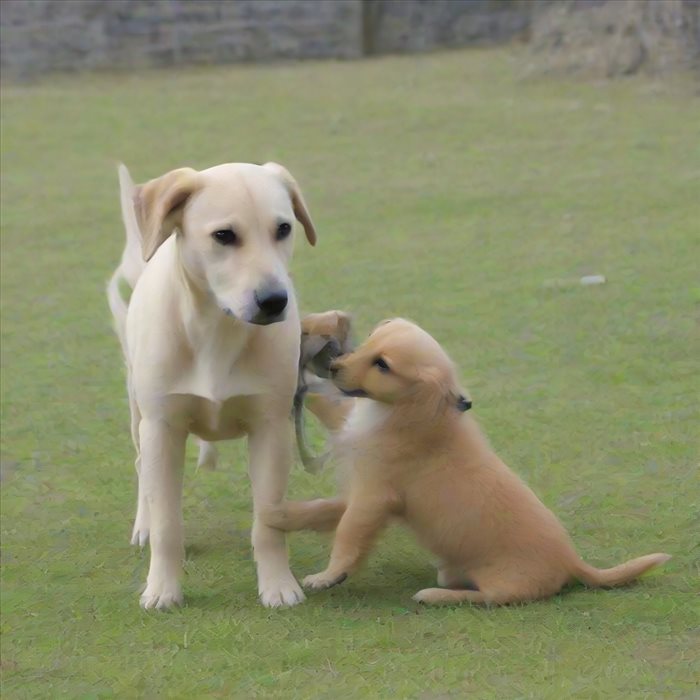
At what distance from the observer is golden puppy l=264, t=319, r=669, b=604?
147 inches

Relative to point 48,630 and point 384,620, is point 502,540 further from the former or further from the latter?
point 48,630

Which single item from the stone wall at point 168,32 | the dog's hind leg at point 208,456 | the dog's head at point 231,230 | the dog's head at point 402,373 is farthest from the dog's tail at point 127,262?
the stone wall at point 168,32

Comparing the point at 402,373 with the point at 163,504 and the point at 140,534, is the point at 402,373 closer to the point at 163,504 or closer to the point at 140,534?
the point at 163,504

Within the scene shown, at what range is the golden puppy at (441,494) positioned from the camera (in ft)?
12.3

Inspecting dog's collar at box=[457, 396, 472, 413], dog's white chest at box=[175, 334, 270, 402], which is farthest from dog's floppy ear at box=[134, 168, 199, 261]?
dog's collar at box=[457, 396, 472, 413]

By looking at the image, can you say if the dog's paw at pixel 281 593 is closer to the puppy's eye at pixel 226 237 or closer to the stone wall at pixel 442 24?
the puppy's eye at pixel 226 237

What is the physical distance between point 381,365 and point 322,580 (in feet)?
2.07

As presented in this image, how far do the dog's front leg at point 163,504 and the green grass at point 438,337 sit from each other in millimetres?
96

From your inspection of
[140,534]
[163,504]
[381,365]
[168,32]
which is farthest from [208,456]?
[168,32]

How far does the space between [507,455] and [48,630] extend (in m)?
1.81

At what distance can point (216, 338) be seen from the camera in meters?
3.94

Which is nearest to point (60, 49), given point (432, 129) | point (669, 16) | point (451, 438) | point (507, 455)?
point (432, 129)

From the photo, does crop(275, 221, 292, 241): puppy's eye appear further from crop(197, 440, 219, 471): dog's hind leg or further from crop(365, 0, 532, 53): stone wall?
crop(365, 0, 532, 53): stone wall

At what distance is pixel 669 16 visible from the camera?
13.9 meters
